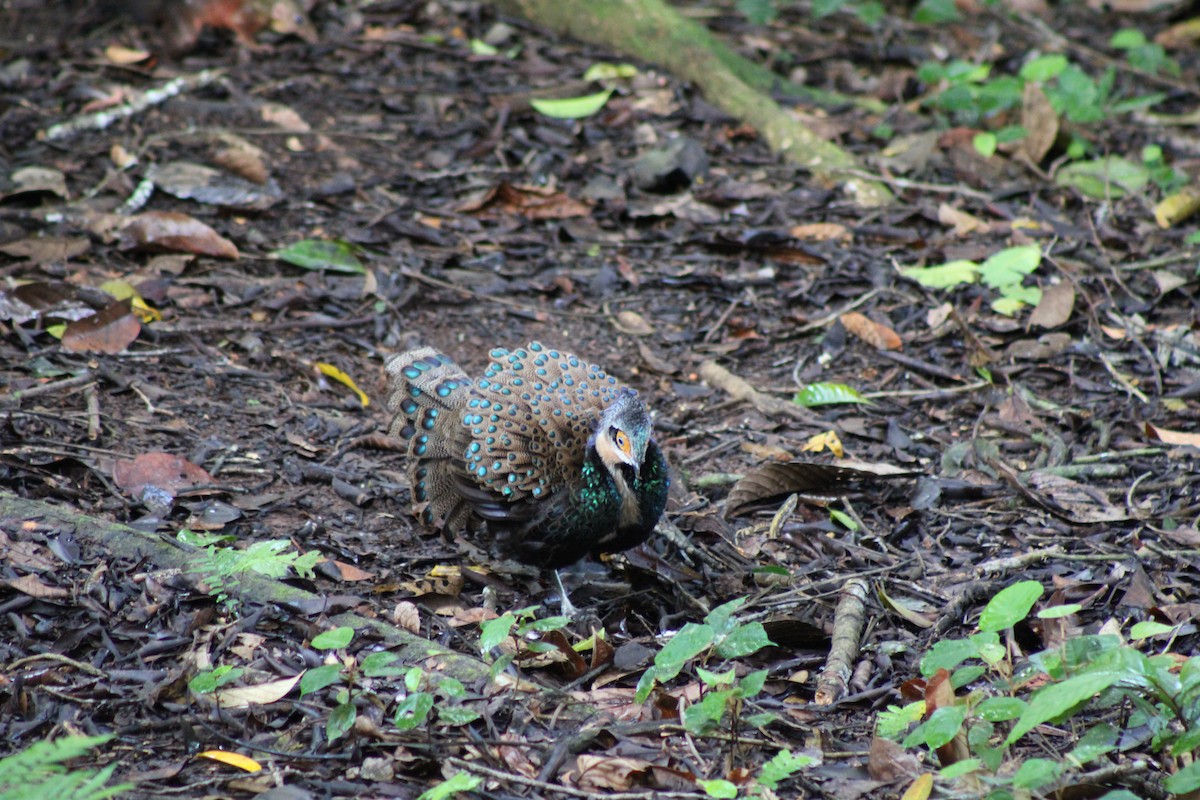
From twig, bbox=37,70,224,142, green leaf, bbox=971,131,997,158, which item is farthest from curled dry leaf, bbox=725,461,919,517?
twig, bbox=37,70,224,142

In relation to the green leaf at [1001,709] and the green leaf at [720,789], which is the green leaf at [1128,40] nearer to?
the green leaf at [1001,709]

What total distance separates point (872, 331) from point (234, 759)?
3.75 meters

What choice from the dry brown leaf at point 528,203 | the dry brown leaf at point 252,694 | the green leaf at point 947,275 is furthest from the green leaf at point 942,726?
the dry brown leaf at point 528,203

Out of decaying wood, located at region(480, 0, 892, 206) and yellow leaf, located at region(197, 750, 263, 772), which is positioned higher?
decaying wood, located at region(480, 0, 892, 206)

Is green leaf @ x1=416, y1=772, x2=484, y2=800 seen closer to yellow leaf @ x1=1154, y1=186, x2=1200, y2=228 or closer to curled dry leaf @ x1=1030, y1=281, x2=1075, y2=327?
curled dry leaf @ x1=1030, y1=281, x2=1075, y2=327

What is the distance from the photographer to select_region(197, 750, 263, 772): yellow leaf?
9.26 ft

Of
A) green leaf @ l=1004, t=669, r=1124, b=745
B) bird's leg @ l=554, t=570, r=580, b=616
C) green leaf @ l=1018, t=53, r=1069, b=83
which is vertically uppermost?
green leaf @ l=1018, t=53, r=1069, b=83

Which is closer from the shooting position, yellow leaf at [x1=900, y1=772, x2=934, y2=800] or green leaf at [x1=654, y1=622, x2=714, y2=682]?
yellow leaf at [x1=900, y1=772, x2=934, y2=800]

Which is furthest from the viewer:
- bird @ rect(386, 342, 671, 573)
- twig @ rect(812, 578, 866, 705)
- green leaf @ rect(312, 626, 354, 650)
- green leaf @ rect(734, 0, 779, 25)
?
green leaf @ rect(734, 0, 779, 25)

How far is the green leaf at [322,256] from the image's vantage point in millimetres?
5816

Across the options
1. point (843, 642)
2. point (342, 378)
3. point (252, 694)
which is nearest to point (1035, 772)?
point (843, 642)

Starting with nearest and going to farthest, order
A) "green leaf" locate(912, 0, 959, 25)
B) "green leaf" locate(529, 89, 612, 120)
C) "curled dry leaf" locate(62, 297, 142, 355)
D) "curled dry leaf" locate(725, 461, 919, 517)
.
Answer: "curled dry leaf" locate(725, 461, 919, 517) → "curled dry leaf" locate(62, 297, 142, 355) → "green leaf" locate(529, 89, 612, 120) → "green leaf" locate(912, 0, 959, 25)

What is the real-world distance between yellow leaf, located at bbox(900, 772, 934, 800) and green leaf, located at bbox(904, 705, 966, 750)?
0.07m

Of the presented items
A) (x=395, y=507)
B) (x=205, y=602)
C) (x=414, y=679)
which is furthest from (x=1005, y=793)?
(x=395, y=507)
